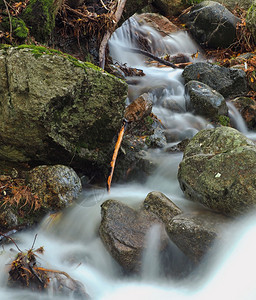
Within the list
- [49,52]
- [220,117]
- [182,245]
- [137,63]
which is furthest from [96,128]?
[137,63]

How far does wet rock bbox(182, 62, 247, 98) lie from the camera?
683 cm

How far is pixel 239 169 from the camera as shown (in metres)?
3.12

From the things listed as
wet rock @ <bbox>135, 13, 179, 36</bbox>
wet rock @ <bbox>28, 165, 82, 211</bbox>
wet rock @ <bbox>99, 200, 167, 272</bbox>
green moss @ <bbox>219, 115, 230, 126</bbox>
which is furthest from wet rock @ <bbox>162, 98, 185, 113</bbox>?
wet rock @ <bbox>135, 13, 179, 36</bbox>

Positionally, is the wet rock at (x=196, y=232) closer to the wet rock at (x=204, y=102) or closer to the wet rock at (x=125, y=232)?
the wet rock at (x=125, y=232)

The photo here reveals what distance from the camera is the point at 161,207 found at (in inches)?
132

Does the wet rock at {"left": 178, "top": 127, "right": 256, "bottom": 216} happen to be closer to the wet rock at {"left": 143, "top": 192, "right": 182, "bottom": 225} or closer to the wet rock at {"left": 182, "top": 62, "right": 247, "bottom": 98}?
the wet rock at {"left": 143, "top": 192, "right": 182, "bottom": 225}

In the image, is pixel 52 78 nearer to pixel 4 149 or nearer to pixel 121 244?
pixel 4 149

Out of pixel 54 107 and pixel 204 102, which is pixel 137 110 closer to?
pixel 204 102

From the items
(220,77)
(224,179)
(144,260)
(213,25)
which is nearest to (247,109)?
(220,77)

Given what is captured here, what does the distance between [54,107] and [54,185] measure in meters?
0.91

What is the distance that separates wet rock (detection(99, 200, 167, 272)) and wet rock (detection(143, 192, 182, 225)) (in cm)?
7

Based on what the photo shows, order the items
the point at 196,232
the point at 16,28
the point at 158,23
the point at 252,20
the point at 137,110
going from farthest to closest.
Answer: the point at 158,23 < the point at 252,20 < the point at 137,110 < the point at 16,28 < the point at 196,232

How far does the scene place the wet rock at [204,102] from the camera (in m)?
5.89

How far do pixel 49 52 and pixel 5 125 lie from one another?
997 millimetres
